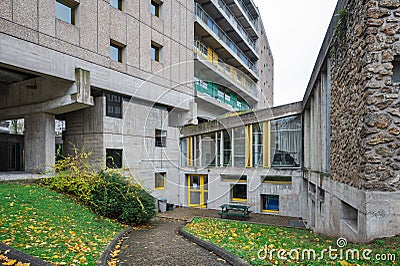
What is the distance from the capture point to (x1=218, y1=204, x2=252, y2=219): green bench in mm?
13747

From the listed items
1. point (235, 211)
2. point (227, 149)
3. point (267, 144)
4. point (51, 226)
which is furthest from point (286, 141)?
point (51, 226)

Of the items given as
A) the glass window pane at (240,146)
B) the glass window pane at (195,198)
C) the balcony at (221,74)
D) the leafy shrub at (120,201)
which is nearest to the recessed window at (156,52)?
the balcony at (221,74)

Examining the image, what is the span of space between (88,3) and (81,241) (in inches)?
411

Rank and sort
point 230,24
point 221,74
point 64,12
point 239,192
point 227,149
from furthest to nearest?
1. point 230,24
2. point 221,74
3. point 227,149
4. point 239,192
5. point 64,12

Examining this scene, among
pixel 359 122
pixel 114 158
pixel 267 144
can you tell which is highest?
pixel 359 122

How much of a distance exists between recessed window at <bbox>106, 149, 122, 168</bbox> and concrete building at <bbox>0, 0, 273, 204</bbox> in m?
0.05

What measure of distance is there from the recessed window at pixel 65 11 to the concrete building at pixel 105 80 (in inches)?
1.6

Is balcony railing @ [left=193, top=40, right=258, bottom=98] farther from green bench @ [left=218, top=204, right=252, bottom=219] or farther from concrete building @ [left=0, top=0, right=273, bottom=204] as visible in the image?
green bench @ [left=218, top=204, right=252, bottom=219]

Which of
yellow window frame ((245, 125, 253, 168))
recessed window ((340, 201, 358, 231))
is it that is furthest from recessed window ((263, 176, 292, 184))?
recessed window ((340, 201, 358, 231))

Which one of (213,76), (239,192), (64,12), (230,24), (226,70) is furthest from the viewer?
(226,70)

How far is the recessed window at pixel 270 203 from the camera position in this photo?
51.8ft

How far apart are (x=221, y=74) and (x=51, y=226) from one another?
68.5 ft

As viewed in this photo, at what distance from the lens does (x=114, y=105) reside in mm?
13992

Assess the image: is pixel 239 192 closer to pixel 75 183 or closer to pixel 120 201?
pixel 120 201
